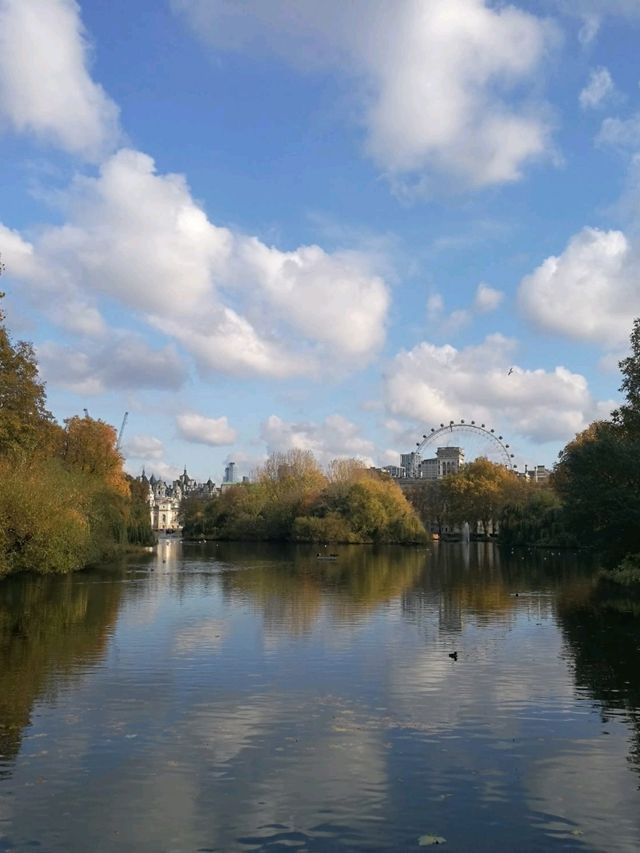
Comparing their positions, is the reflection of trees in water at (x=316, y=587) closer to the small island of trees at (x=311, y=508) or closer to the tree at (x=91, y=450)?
the tree at (x=91, y=450)

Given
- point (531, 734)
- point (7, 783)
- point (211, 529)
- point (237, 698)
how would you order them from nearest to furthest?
point (7, 783), point (531, 734), point (237, 698), point (211, 529)

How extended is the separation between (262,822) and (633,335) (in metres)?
42.9

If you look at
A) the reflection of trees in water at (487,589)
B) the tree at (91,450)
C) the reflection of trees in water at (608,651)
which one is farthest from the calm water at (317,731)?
the tree at (91,450)

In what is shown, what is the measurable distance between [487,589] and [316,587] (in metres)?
9.31

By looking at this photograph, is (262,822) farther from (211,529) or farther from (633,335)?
(211,529)

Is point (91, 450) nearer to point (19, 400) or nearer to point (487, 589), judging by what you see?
point (19, 400)

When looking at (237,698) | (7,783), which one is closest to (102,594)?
(237,698)

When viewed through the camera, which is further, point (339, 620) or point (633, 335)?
point (633, 335)

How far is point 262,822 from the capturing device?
393 inches

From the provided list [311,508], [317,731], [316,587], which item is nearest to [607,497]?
[316,587]

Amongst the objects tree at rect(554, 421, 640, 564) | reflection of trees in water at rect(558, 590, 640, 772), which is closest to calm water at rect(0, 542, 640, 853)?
reflection of trees in water at rect(558, 590, 640, 772)

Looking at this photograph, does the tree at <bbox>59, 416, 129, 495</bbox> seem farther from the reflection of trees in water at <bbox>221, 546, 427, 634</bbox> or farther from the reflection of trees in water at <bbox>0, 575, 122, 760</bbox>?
the reflection of trees in water at <bbox>0, 575, 122, 760</bbox>

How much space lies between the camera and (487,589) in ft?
142

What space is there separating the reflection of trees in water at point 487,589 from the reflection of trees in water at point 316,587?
1728mm
